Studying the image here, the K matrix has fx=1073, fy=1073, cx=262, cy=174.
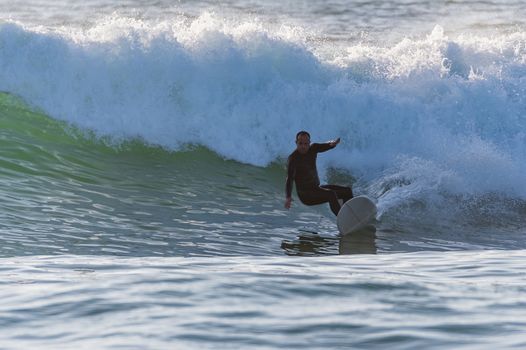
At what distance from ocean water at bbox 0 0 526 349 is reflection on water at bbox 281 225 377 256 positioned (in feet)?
0.12

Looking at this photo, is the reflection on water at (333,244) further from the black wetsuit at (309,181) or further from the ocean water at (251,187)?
the black wetsuit at (309,181)

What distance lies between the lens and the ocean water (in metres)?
6.16

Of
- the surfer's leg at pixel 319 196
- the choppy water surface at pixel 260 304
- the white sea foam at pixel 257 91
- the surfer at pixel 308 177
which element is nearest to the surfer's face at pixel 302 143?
the surfer at pixel 308 177

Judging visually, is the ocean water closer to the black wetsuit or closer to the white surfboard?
the white surfboard

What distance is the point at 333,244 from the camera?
11.6 metres

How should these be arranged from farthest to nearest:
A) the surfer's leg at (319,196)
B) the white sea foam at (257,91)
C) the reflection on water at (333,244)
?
the white sea foam at (257,91), the surfer's leg at (319,196), the reflection on water at (333,244)

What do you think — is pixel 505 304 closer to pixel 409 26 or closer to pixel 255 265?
pixel 255 265

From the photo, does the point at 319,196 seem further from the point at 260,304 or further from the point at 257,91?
the point at 260,304

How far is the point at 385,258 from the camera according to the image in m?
9.33

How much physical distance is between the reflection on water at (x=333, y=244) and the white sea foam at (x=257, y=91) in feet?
12.9

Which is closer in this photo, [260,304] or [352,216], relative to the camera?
[260,304]

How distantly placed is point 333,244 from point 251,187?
3263mm

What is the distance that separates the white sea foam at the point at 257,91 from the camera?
648 inches

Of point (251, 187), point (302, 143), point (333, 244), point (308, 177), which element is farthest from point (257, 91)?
point (333, 244)
